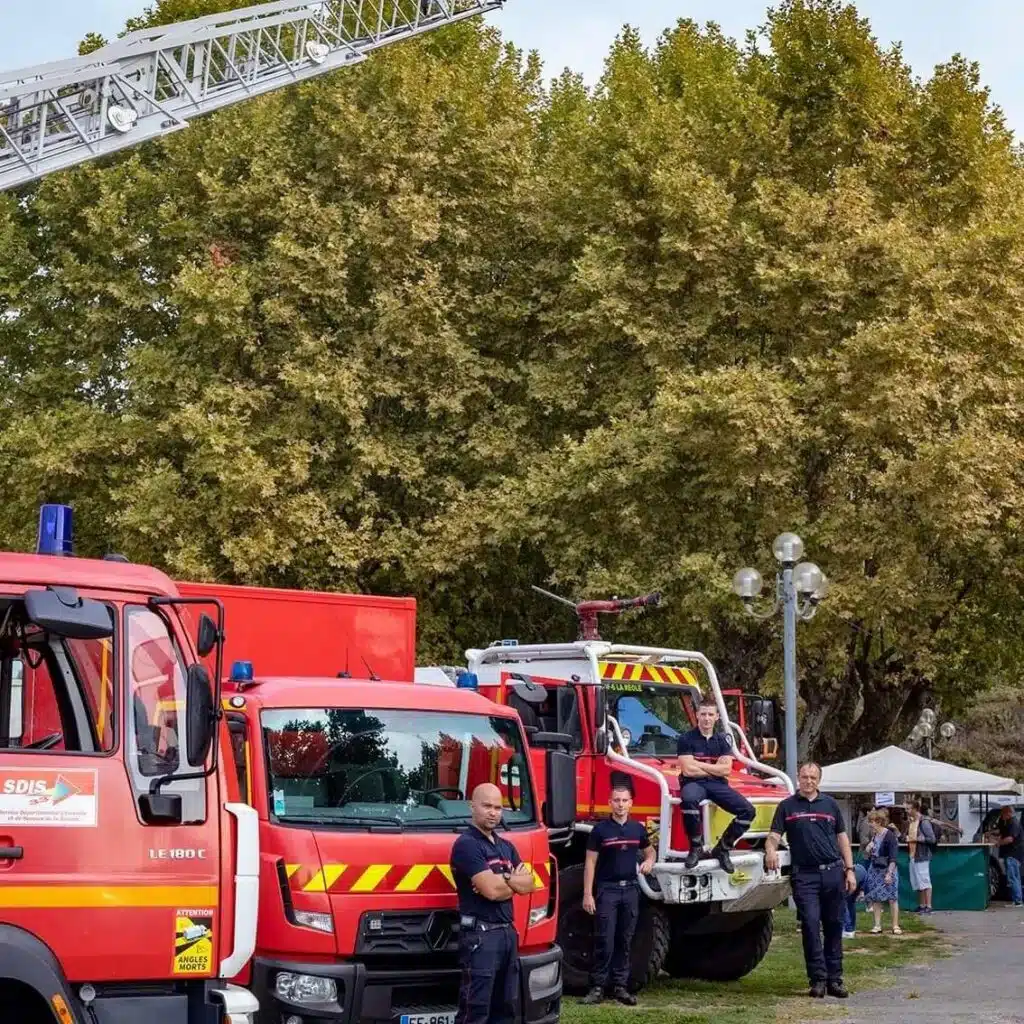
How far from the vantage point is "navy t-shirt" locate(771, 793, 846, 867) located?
47.0ft

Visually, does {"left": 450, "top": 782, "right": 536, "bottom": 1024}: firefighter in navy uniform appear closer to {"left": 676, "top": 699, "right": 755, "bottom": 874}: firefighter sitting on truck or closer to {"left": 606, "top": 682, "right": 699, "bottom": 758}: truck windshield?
{"left": 676, "top": 699, "right": 755, "bottom": 874}: firefighter sitting on truck

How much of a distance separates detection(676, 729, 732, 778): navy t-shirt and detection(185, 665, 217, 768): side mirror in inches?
325

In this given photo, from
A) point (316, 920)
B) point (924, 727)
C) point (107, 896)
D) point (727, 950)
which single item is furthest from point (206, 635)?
point (924, 727)

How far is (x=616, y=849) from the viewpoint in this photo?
44.7ft

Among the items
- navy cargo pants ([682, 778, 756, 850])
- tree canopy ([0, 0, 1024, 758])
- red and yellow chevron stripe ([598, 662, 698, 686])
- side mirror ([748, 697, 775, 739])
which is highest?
tree canopy ([0, 0, 1024, 758])

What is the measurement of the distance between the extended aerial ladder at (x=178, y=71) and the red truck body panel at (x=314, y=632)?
11808mm

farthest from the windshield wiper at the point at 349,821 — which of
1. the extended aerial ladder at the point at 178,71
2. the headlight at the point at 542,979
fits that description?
the extended aerial ladder at the point at 178,71

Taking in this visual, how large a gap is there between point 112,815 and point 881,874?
1621 cm

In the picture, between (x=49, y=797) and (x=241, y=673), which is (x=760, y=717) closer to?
(x=241, y=673)

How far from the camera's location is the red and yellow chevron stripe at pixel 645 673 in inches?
600

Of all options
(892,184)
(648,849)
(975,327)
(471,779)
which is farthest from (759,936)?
(892,184)

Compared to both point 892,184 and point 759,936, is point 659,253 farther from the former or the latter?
point 759,936

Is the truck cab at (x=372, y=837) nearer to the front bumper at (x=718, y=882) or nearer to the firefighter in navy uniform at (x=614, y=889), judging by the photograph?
the firefighter in navy uniform at (x=614, y=889)

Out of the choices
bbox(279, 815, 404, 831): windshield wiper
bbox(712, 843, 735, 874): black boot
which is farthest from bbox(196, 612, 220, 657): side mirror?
bbox(712, 843, 735, 874): black boot
